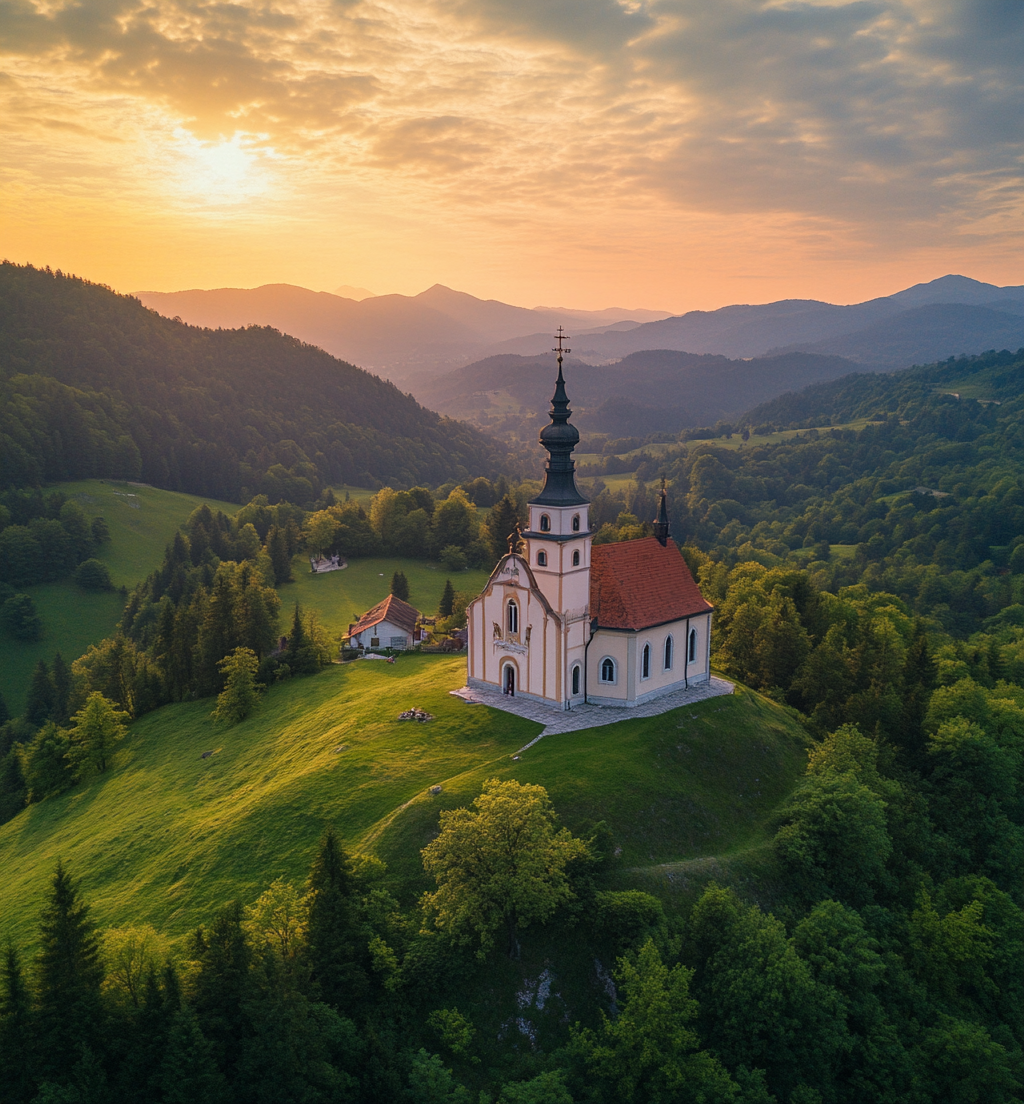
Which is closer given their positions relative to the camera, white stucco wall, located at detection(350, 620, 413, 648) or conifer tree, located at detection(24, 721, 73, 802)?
conifer tree, located at detection(24, 721, 73, 802)

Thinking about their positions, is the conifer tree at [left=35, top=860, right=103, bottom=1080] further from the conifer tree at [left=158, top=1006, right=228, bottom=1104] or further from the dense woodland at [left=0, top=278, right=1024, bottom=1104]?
the conifer tree at [left=158, top=1006, right=228, bottom=1104]

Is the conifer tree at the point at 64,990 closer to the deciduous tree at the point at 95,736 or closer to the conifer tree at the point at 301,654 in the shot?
the deciduous tree at the point at 95,736

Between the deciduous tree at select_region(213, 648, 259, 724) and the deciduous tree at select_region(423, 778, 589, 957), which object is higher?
the deciduous tree at select_region(423, 778, 589, 957)

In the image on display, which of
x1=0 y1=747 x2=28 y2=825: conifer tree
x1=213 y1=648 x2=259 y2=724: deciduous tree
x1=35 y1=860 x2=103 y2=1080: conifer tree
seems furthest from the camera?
x1=213 y1=648 x2=259 y2=724: deciduous tree

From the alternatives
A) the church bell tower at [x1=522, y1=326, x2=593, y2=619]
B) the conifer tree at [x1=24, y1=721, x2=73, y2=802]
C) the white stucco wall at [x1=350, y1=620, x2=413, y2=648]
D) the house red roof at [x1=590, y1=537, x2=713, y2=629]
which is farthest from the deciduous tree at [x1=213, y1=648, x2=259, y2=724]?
the house red roof at [x1=590, y1=537, x2=713, y2=629]

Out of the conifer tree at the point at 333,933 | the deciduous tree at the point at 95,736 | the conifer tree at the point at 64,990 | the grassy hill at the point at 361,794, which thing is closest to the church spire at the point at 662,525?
the grassy hill at the point at 361,794

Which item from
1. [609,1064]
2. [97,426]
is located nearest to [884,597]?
[609,1064]

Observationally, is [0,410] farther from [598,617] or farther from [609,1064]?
[609,1064]
